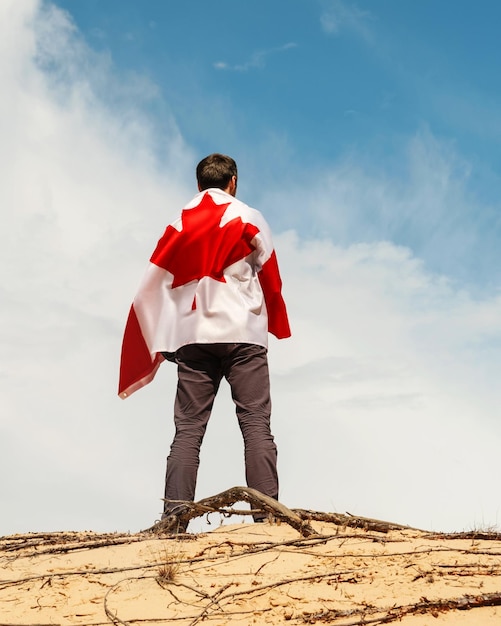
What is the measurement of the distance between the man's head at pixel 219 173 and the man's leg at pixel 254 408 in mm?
1200

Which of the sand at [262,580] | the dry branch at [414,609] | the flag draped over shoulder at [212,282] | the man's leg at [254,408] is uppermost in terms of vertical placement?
the flag draped over shoulder at [212,282]

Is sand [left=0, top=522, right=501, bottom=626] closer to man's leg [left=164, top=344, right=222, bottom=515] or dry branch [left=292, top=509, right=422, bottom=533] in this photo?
dry branch [left=292, top=509, right=422, bottom=533]

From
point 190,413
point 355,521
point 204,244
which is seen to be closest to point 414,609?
point 355,521

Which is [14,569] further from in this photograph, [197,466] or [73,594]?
[197,466]

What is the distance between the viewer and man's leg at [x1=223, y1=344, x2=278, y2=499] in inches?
179

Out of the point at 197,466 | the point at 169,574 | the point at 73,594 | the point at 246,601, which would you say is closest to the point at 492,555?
the point at 246,601

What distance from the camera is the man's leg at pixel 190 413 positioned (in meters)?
4.68

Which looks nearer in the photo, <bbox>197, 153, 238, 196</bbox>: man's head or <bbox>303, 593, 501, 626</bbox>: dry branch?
<bbox>303, 593, 501, 626</bbox>: dry branch

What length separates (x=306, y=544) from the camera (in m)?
3.24

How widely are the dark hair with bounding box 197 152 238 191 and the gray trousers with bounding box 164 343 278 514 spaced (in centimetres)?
119

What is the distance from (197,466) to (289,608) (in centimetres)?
221

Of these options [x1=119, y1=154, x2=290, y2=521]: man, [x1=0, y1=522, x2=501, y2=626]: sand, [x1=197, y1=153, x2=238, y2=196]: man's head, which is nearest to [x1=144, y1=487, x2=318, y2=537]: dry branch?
[x1=0, y1=522, x2=501, y2=626]: sand

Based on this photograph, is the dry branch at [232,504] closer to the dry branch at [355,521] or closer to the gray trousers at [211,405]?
the dry branch at [355,521]

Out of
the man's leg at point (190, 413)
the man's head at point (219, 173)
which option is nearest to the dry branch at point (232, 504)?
the man's leg at point (190, 413)
